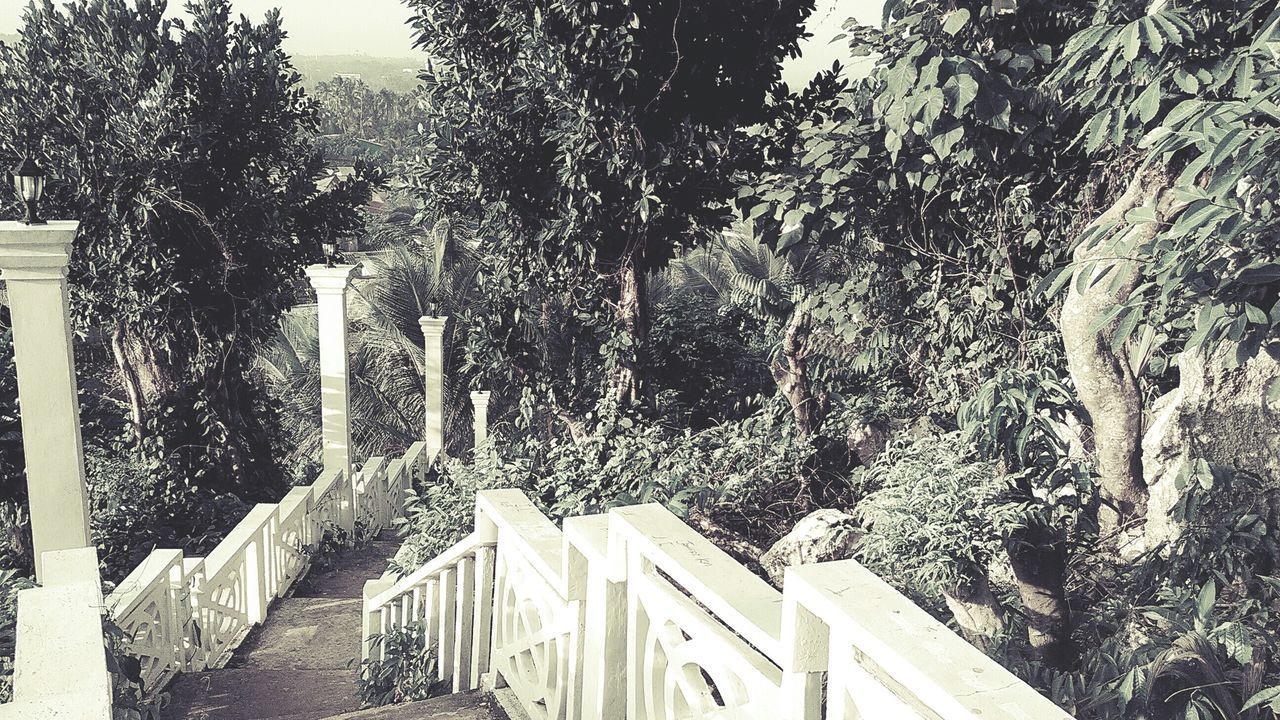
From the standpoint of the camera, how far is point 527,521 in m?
3.18

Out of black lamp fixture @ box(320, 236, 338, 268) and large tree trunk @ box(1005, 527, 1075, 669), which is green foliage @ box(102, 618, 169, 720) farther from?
black lamp fixture @ box(320, 236, 338, 268)

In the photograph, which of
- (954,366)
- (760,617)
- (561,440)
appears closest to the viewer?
(760,617)

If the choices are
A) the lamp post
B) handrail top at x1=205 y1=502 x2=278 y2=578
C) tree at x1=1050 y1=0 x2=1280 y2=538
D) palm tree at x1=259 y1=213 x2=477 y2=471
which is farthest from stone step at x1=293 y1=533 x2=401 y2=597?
palm tree at x1=259 y1=213 x2=477 y2=471

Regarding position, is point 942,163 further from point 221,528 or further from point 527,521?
point 221,528

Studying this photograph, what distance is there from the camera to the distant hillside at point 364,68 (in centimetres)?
7606

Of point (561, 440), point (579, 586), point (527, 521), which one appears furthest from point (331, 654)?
point (579, 586)

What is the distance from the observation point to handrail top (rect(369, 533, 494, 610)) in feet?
11.8

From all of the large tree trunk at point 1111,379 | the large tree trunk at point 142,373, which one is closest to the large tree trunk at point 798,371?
the large tree trunk at point 1111,379

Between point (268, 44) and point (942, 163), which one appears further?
point (268, 44)

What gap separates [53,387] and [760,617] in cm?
487

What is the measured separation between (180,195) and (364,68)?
76246 millimetres

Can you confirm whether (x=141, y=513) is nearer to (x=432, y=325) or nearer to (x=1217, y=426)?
(x=432, y=325)

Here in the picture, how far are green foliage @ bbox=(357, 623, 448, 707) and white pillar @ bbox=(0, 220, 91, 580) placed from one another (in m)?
1.89

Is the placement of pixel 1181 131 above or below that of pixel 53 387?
above
